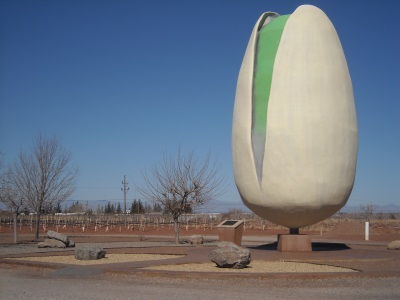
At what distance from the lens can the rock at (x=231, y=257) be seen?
1323 cm

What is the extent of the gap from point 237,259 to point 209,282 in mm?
2107

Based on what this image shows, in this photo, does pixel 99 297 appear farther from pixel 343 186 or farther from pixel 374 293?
pixel 343 186

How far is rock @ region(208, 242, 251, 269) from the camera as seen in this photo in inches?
521

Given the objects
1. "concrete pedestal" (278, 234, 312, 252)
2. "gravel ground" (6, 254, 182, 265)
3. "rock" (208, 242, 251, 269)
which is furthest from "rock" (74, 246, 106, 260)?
"concrete pedestal" (278, 234, 312, 252)

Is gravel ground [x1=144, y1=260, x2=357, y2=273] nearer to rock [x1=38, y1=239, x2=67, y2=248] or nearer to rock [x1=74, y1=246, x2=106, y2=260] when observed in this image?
rock [x1=74, y1=246, x2=106, y2=260]

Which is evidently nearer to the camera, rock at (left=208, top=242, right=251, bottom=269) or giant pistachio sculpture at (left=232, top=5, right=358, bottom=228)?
rock at (left=208, top=242, right=251, bottom=269)

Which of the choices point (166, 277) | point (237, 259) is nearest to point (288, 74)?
point (237, 259)

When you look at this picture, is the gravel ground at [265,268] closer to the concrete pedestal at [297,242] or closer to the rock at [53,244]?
the concrete pedestal at [297,242]

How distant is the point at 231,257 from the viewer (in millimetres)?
13234

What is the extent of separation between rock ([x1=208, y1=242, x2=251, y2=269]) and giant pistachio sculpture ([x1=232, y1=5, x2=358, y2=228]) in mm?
3991

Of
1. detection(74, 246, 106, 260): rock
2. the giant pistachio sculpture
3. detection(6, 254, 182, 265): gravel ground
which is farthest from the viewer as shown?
the giant pistachio sculpture

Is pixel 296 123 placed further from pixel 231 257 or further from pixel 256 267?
pixel 231 257

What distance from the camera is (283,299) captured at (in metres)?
9.14

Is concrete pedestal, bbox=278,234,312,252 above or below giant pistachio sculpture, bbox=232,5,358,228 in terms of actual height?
below
